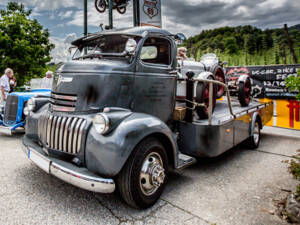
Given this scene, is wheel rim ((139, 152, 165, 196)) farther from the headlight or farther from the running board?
the headlight

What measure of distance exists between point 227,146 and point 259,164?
984 millimetres

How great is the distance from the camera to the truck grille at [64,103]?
320cm

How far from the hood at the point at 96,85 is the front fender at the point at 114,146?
0.45 metres

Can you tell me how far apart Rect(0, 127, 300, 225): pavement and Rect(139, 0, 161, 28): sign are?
21.1ft

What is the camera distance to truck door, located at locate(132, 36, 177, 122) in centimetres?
352

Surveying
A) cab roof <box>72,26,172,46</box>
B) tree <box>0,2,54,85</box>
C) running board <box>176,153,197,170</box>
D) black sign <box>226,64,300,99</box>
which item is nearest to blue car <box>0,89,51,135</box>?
cab roof <box>72,26,172,46</box>

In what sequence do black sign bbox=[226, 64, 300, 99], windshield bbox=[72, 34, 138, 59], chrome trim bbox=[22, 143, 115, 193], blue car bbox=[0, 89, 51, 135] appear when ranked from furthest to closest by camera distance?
black sign bbox=[226, 64, 300, 99], blue car bbox=[0, 89, 51, 135], windshield bbox=[72, 34, 138, 59], chrome trim bbox=[22, 143, 115, 193]

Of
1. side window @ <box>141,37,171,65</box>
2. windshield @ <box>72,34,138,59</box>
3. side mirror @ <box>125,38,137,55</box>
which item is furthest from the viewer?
side window @ <box>141,37,171,65</box>

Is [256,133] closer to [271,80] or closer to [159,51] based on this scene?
[271,80]

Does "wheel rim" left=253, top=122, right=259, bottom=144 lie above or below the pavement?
above

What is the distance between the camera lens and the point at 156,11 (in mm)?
9664

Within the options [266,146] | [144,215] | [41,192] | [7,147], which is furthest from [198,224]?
[7,147]

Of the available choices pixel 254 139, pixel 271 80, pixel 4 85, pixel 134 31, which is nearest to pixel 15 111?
pixel 4 85

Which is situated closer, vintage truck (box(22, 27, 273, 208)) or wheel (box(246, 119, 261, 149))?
vintage truck (box(22, 27, 273, 208))
